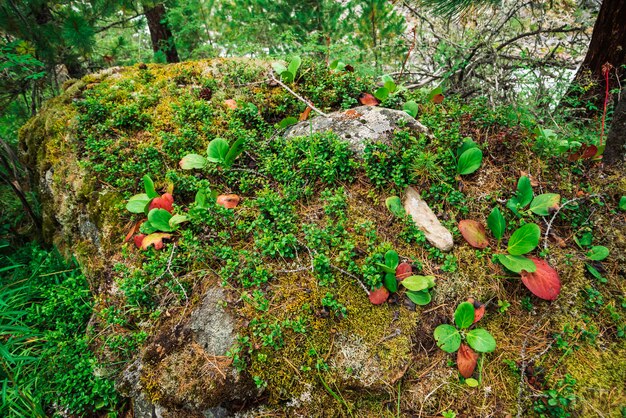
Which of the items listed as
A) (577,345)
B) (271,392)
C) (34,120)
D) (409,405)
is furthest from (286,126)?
(34,120)

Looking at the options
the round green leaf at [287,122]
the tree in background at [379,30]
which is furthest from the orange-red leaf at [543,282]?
the tree in background at [379,30]

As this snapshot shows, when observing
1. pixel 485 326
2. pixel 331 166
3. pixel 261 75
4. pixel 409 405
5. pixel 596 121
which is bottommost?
pixel 409 405

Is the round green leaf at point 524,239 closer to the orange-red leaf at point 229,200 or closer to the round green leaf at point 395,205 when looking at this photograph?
the round green leaf at point 395,205

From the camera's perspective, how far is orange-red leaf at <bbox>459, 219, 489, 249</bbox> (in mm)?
2232

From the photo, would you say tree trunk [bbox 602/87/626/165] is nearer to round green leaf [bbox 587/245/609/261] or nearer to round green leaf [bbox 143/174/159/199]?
round green leaf [bbox 587/245/609/261]

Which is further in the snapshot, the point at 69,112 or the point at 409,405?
the point at 69,112

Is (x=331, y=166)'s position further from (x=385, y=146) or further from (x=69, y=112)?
(x=69, y=112)

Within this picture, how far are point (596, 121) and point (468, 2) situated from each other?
5.81ft

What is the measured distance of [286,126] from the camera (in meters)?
→ 3.04

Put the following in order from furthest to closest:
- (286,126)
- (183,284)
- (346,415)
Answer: (286,126) → (183,284) → (346,415)

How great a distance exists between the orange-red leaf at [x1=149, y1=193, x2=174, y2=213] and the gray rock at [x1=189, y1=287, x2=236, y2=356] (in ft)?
2.61

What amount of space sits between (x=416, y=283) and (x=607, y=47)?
141 inches

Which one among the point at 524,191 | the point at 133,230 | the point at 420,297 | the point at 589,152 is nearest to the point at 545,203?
the point at 524,191

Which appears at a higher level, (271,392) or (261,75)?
(261,75)
